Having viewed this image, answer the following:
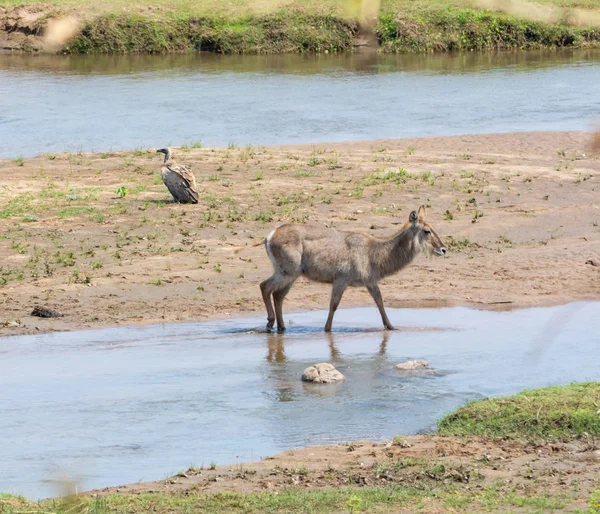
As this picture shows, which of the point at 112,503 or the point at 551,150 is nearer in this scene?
the point at 112,503

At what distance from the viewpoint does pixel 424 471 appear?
7086 millimetres

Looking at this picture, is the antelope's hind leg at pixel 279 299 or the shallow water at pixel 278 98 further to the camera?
the shallow water at pixel 278 98

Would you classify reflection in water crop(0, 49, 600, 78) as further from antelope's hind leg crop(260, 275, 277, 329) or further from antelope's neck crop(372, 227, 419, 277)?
antelope's hind leg crop(260, 275, 277, 329)

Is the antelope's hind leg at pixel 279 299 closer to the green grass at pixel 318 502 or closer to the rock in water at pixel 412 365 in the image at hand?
the rock in water at pixel 412 365

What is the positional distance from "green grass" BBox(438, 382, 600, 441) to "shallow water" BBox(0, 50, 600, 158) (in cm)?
1445

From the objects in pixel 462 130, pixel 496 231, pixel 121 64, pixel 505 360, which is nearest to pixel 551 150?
pixel 462 130

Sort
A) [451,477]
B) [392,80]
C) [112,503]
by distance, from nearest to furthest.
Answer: [112,503]
[451,477]
[392,80]

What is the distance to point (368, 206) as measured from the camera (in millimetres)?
16141

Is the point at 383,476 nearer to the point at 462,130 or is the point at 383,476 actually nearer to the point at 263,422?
the point at 263,422

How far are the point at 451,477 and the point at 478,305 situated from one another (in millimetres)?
6075

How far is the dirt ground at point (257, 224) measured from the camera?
12.6 metres

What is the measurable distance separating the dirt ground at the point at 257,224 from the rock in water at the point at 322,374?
108 inches

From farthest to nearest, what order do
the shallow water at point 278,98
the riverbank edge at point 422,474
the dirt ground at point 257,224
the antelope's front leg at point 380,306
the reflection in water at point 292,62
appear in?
the reflection in water at point 292,62
the shallow water at point 278,98
the dirt ground at point 257,224
the antelope's front leg at point 380,306
the riverbank edge at point 422,474

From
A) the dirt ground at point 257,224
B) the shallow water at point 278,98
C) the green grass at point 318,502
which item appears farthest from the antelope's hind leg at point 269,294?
the shallow water at point 278,98
